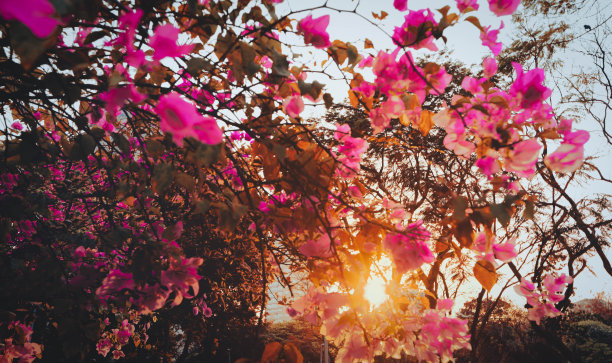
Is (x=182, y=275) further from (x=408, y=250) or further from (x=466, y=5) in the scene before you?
(x=466, y=5)

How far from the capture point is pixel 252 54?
0.88 m

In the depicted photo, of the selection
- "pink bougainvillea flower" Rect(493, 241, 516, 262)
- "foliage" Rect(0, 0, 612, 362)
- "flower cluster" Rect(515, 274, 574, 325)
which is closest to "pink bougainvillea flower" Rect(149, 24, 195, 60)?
"foliage" Rect(0, 0, 612, 362)

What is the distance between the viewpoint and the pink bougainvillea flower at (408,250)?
0.98 m

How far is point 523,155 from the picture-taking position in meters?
0.87

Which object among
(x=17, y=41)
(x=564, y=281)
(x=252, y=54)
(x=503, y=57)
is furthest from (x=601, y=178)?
(x=17, y=41)

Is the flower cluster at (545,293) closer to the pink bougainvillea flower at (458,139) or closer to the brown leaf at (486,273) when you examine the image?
the brown leaf at (486,273)

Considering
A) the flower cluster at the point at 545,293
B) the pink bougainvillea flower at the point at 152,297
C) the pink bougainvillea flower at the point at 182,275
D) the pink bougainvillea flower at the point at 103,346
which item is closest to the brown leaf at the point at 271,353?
the pink bougainvillea flower at the point at 182,275

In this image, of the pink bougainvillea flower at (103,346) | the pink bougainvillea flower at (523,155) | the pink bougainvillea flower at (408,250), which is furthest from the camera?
the pink bougainvillea flower at (103,346)

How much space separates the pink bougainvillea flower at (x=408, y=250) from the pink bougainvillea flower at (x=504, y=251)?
0.31m

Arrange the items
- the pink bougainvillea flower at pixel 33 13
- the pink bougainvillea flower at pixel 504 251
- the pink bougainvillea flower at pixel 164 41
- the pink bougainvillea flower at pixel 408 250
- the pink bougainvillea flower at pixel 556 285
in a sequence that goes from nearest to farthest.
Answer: the pink bougainvillea flower at pixel 33 13 < the pink bougainvillea flower at pixel 164 41 < the pink bougainvillea flower at pixel 408 250 < the pink bougainvillea flower at pixel 504 251 < the pink bougainvillea flower at pixel 556 285

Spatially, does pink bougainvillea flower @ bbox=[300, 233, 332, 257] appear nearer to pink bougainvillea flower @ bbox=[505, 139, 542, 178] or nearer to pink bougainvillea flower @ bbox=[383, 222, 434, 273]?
pink bougainvillea flower @ bbox=[383, 222, 434, 273]

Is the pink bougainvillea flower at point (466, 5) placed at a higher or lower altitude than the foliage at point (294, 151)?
higher

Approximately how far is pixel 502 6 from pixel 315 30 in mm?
619

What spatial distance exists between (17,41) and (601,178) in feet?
31.4
